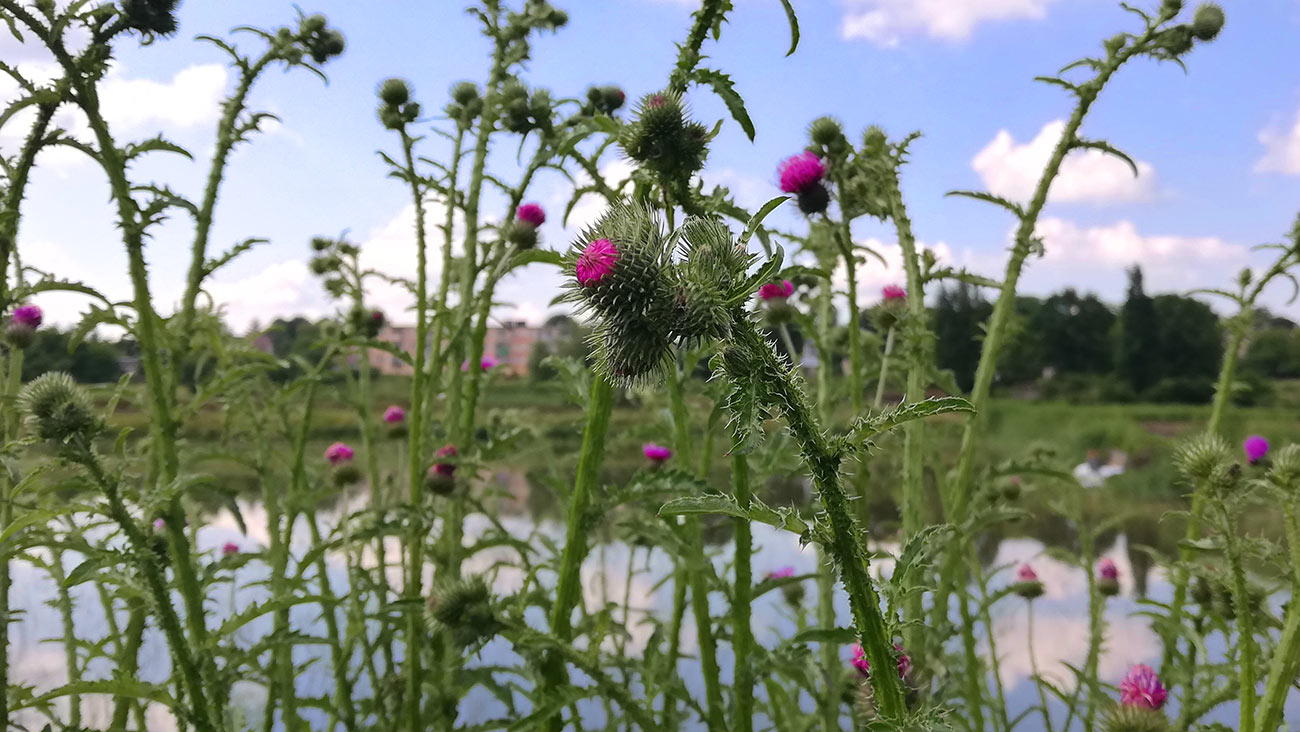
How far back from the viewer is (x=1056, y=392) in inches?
346

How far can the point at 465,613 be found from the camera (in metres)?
1.64

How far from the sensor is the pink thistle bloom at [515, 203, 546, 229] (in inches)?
93.2

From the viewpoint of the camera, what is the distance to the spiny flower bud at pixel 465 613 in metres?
1.62

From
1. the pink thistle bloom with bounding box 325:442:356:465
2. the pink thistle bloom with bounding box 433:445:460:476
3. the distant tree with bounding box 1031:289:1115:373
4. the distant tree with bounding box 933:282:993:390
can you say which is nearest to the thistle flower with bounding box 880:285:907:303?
the pink thistle bloom with bounding box 433:445:460:476

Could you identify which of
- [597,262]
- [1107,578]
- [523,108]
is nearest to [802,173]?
[523,108]

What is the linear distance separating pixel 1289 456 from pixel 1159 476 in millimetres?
5013

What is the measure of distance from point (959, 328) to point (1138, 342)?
Result: 3.72 metres

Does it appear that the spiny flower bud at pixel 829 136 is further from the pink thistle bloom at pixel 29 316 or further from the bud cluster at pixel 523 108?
the pink thistle bloom at pixel 29 316

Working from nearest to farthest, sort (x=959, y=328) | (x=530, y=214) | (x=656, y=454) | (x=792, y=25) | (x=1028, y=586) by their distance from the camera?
(x=792, y=25) < (x=530, y=214) < (x=1028, y=586) < (x=656, y=454) < (x=959, y=328)

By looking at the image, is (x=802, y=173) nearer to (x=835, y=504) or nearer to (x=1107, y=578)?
(x=835, y=504)

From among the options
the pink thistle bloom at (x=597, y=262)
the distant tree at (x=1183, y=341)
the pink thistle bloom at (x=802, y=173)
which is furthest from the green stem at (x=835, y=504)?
the distant tree at (x=1183, y=341)

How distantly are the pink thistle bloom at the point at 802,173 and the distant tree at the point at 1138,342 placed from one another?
8.50 m

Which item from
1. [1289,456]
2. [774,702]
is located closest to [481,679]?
[774,702]

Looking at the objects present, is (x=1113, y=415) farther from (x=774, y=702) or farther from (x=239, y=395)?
(x=239, y=395)
